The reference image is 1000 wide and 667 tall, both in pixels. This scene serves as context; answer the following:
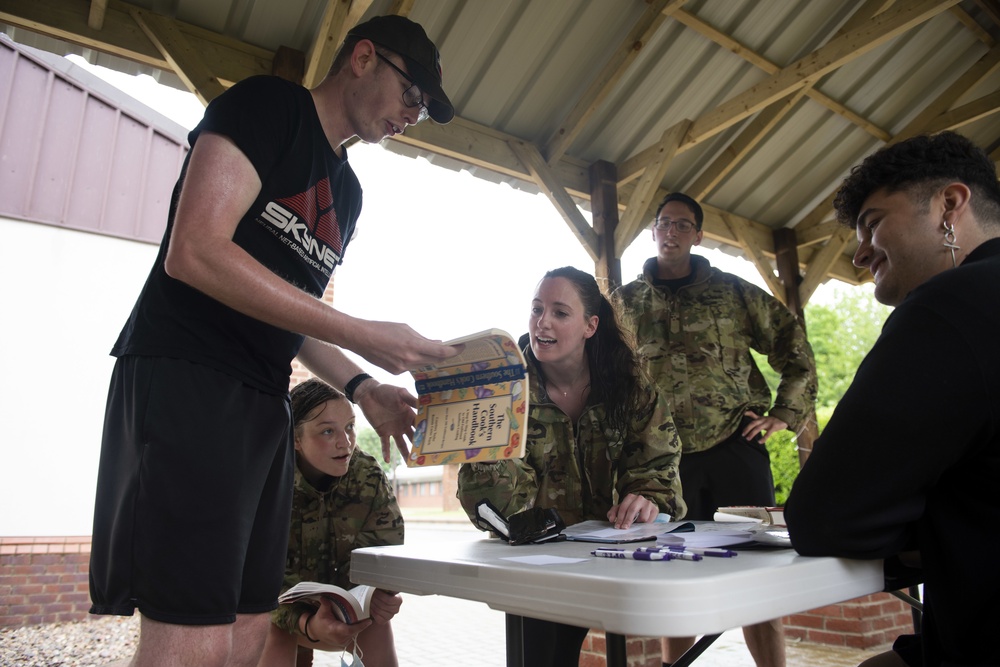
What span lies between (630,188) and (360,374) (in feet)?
15.5

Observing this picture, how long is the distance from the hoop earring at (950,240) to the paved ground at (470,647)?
7.18 feet

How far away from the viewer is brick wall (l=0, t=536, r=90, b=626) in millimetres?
5500

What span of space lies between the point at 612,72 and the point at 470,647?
3.93 metres

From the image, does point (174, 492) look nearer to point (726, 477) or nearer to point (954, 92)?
point (726, 477)

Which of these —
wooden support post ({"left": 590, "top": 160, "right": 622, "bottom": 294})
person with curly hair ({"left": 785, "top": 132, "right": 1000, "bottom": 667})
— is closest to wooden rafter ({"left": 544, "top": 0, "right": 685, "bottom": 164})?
wooden support post ({"left": 590, "top": 160, "right": 622, "bottom": 294})

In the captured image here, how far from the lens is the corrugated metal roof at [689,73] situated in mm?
4082

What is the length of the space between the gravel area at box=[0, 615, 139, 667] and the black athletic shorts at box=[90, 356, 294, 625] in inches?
156

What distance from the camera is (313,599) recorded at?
1850mm

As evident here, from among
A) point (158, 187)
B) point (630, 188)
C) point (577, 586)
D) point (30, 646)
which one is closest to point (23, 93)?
point (158, 187)

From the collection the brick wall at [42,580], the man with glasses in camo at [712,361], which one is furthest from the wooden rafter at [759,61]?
the brick wall at [42,580]

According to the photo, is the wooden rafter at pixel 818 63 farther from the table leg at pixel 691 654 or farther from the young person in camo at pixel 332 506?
the table leg at pixel 691 654

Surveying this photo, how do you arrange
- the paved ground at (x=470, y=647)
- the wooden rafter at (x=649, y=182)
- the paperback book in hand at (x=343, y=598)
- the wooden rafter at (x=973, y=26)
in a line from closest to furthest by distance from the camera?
the paperback book in hand at (x=343, y=598) → the paved ground at (x=470, y=647) → the wooden rafter at (x=649, y=182) → the wooden rafter at (x=973, y=26)

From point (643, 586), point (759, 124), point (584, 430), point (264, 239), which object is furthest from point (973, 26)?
point (643, 586)

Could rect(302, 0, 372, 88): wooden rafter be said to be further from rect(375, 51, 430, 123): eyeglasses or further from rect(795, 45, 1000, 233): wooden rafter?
rect(795, 45, 1000, 233): wooden rafter
